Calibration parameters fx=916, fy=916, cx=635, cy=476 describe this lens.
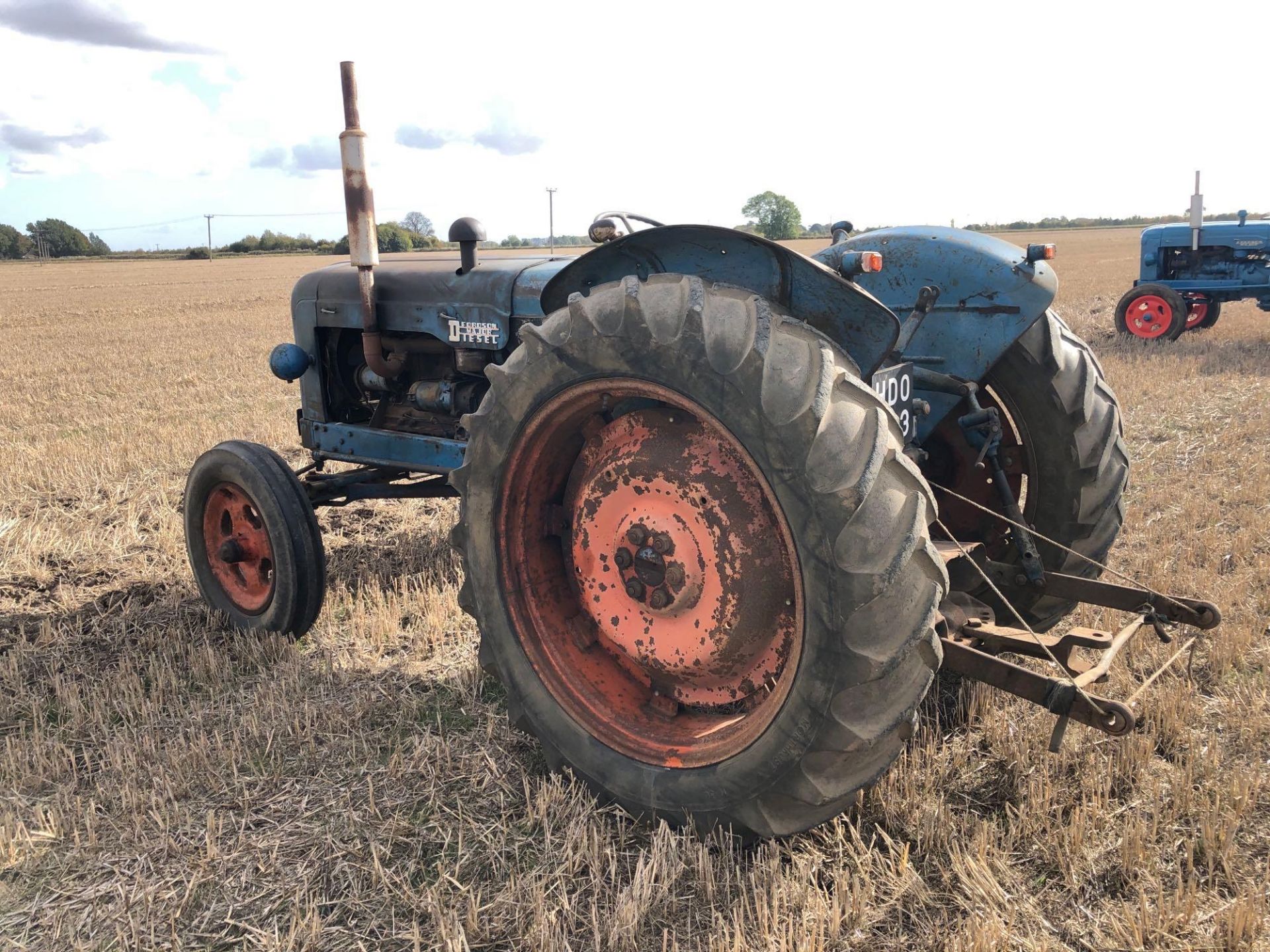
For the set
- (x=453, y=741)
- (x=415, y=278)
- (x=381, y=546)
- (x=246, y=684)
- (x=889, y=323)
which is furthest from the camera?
(x=381, y=546)

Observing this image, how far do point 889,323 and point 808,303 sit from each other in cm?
21

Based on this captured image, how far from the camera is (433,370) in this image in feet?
13.7

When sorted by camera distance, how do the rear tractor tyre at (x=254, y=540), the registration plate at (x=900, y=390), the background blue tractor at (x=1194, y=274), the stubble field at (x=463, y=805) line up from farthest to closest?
the background blue tractor at (x=1194, y=274) < the rear tractor tyre at (x=254, y=540) < the registration plate at (x=900, y=390) < the stubble field at (x=463, y=805)

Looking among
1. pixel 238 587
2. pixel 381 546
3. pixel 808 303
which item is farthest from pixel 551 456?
pixel 381 546

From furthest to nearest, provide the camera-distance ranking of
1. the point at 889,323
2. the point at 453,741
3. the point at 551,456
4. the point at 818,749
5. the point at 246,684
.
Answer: the point at 246,684 < the point at 453,741 < the point at 551,456 < the point at 889,323 < the point at 818,749

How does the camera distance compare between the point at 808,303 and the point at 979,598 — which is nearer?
the point at 808,303

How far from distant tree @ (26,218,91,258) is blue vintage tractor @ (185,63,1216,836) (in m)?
77.3

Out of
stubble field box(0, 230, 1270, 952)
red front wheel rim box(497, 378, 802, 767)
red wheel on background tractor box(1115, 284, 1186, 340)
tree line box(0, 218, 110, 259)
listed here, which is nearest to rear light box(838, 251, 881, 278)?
red front wheel rim box(497, 378, 802, 767)

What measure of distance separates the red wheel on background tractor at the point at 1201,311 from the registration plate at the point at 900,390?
36.6 ft

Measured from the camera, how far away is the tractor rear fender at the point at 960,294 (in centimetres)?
280

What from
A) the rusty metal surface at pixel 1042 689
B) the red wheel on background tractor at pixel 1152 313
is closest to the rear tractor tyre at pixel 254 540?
the rusty metal surface at pixel 1042 689

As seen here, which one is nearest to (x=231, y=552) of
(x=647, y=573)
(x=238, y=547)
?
(x=238, y=547)

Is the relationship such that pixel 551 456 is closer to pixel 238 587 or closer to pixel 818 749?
pixel 818 749

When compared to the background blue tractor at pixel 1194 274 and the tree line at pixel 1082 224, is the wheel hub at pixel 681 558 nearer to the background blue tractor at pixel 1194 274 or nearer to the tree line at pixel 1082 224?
the background blue tractor at pixel 1194 274
